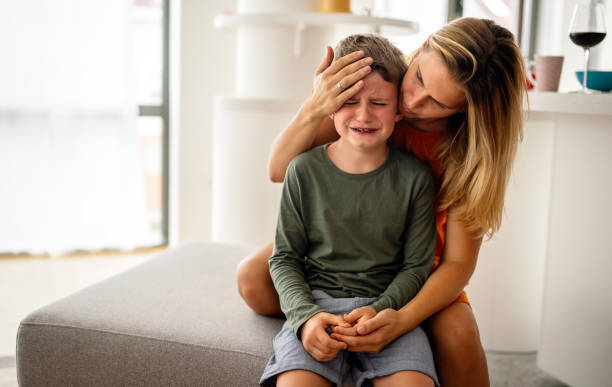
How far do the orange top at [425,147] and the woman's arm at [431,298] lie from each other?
0.8 inches

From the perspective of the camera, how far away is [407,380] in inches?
44.9

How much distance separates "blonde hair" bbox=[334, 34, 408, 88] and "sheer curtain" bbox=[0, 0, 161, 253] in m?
2.25

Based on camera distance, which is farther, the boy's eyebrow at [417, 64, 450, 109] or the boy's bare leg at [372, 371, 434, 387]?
the boy's eyebrow at [417, 64, 450, 109]

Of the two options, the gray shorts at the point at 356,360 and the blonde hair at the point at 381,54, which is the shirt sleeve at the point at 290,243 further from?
the blonde hair at the point at 381,54

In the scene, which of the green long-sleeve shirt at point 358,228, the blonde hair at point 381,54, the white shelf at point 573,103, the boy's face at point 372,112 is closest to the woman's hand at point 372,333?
the green long-sleeve shirt at point 358,228

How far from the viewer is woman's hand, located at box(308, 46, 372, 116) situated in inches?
49.5

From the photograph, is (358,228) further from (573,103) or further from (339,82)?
(573,103)

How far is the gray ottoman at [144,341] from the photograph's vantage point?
136cm

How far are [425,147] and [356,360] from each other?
0.50 meters

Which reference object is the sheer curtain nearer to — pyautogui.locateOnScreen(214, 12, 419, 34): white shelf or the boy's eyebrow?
pyautogui.locateOnScreen(214, 12, 419, 34): white shelf

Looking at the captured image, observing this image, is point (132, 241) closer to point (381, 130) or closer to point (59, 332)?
point (59, 332)

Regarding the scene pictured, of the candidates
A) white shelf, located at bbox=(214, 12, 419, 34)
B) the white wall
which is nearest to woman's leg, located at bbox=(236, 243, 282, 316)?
white shelf, located at bbox=(214, 12, 419, 34)

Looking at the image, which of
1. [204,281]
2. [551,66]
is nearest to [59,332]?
[204,281]

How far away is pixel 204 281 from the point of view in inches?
68.1
